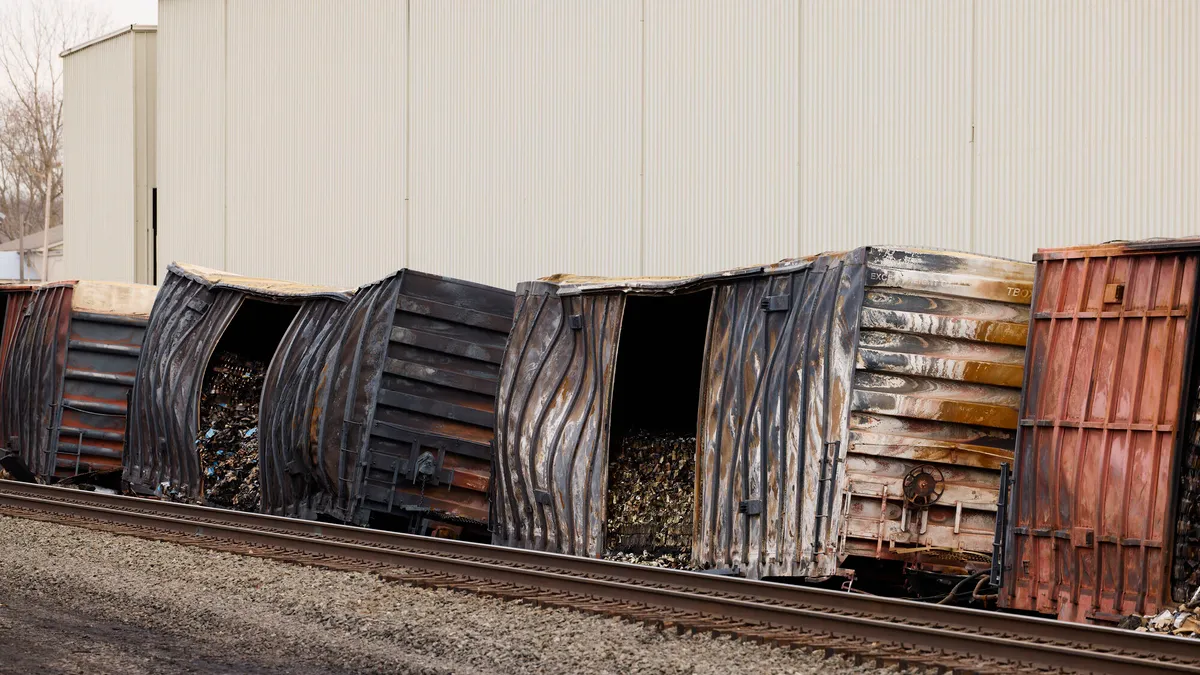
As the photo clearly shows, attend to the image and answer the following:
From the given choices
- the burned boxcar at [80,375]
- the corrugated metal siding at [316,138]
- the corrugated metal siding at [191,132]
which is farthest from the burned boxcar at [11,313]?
the corrugated metal siding at [191,132]

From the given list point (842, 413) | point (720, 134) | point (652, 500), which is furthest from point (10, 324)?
point (842, 413)

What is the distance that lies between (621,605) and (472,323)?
21.3 feet

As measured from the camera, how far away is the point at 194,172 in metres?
31.5

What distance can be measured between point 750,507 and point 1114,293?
11.2 ft

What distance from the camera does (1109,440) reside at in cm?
928

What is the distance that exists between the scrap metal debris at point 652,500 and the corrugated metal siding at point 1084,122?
19.5ft

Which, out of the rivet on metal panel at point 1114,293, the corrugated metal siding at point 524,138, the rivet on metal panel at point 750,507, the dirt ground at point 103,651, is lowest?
the dirt ground at point 103,651

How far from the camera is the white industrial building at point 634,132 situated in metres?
17.2

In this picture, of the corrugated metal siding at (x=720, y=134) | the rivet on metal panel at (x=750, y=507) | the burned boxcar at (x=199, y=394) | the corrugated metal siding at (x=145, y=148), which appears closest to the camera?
the rivet on metal panel at (x=750, y=507)

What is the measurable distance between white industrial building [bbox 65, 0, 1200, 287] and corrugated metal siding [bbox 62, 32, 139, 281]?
13cm

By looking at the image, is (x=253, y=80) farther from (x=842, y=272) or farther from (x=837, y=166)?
(x=842, y=272)

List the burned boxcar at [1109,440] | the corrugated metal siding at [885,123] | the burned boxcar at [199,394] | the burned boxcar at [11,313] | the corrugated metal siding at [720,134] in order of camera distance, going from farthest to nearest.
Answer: the burned boxcar at [11,313] < the corrugated metal siding at [720,134] < the corrugated metal siding at [885,123] < the burned boxcar at [199,394] < the burned boxcar at [1109,440]

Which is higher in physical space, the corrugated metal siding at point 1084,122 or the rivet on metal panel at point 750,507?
the corrugated metal siding at point 1084,122

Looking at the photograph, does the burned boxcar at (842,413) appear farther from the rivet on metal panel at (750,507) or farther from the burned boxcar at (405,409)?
the burned boxcar at (405,409)
